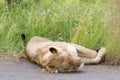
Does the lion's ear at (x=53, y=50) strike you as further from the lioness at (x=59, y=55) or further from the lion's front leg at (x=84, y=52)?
the lion's front leg at (x=84, y=52)

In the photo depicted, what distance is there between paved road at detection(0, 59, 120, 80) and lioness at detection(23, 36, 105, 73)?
155 millimetres

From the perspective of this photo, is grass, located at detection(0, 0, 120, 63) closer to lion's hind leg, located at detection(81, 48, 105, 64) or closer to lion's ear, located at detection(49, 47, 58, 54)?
lion's hind leg, located at detection(81, 48, 105, 64)

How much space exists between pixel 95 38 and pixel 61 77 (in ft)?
8.40

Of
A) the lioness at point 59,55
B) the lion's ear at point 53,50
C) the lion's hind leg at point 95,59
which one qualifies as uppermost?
the lion's ear at point 53,50

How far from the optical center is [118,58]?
965 centimetres

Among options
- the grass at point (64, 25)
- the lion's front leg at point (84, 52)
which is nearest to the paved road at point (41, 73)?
the lion's front leg at point (84, 52)

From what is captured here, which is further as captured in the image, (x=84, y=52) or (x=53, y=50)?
(x=84, y=52)

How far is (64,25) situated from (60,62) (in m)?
2.72

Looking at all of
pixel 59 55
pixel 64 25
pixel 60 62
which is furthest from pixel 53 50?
pixel 64 25

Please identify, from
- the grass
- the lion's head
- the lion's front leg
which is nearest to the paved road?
the lion's head

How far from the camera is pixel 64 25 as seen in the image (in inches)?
452

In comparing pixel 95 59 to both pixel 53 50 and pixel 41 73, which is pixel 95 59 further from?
pixel 41 73

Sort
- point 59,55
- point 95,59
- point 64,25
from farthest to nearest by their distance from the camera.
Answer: point 64,25, point 95,59, point 59,55

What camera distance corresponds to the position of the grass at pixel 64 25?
1001 cm
